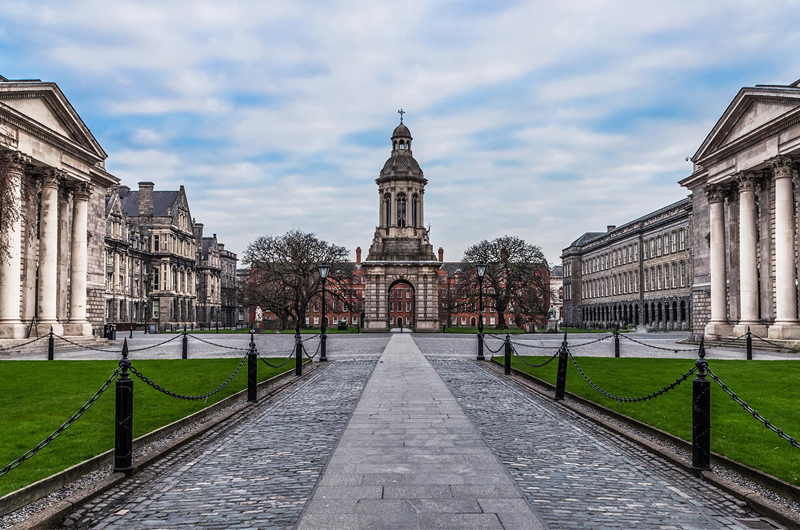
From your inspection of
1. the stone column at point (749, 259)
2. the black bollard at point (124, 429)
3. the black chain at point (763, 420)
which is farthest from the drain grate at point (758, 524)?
the stone column at point (749, 259)

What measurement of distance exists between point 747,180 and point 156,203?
7853 cm

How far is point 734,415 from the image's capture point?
10930 millimetres

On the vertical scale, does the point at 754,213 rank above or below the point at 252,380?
above

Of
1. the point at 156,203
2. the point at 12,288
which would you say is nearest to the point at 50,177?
the point at 12,288

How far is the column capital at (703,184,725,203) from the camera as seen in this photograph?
37.0 m

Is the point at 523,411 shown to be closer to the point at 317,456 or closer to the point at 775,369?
the point at 317,456

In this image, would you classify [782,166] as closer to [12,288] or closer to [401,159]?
[12,288]

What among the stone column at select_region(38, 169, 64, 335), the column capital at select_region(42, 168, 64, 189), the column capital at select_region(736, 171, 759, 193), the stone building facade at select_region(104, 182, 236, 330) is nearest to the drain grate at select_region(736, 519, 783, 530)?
the column capital at select_region(736, 171, 759, 193)

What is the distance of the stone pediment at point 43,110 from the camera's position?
95.5ft

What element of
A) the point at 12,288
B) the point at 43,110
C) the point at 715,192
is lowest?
the point at 12,288

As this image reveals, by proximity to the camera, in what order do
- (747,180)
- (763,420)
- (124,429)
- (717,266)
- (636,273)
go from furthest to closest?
(636,273), (717,266), (747,180), (124,429), (763,420)

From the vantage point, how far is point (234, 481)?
7453 millimetres

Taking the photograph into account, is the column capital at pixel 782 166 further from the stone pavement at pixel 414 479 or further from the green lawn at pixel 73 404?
the stone pavement at pixel 414 479

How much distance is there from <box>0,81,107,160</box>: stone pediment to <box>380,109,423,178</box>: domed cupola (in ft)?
104
